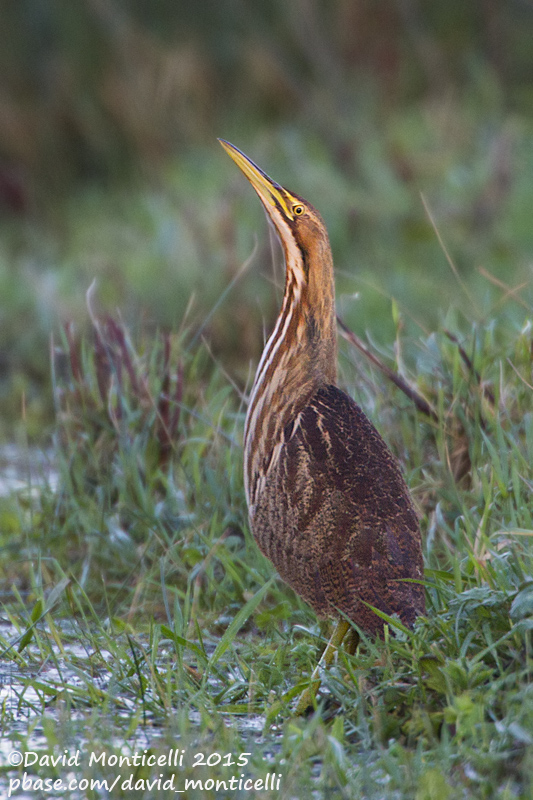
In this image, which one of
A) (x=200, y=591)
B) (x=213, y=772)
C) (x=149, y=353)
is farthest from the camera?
(x=149, y=353)

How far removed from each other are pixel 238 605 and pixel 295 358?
0.78m

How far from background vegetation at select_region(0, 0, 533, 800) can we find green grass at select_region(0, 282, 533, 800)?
0.03 feet

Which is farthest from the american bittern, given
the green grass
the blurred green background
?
the blurred green background

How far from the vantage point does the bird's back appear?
2.85 meters

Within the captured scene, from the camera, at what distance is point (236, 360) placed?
5.78m

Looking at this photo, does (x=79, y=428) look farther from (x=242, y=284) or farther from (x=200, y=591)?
(x=242, y=284)

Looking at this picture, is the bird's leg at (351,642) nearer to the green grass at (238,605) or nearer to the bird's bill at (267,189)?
the green grass at (238,605)

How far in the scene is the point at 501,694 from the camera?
8.47 feet

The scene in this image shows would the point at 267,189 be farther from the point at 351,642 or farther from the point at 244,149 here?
the point at 244,149

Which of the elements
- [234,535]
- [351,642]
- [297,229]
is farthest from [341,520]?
[234,535]

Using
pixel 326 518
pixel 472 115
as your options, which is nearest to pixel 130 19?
pixel 472 115

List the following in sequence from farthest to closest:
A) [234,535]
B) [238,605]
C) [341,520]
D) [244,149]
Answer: [244,149] → [234,535] → [238,605] → [341,520]

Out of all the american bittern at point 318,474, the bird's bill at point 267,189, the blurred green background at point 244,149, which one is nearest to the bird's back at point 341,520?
the american bittern at point 318,474

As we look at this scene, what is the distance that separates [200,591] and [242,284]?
9.10 ft
